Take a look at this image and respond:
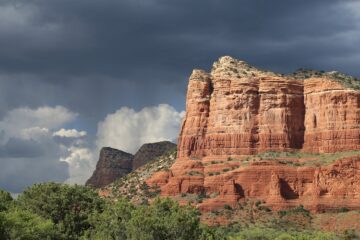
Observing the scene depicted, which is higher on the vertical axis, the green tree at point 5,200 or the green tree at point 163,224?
the green tree at point 5,200

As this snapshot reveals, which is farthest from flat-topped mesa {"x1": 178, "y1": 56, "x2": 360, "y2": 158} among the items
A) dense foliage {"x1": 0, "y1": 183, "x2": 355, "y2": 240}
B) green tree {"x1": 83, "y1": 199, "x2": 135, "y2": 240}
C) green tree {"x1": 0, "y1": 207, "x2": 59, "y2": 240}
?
green tree {"x1": 0, "y1": 207, "x2": 59, "y2": 240}

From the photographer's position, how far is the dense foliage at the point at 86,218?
95.6 metres

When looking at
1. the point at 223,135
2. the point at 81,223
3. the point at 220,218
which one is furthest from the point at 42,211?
the point at 223,135

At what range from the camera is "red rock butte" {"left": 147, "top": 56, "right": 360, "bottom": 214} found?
18225cm

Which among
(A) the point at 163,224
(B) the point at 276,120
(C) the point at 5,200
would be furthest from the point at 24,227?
(B) the point at 276,120


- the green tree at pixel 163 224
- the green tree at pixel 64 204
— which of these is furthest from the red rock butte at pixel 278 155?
the green tree at pixel 163 224

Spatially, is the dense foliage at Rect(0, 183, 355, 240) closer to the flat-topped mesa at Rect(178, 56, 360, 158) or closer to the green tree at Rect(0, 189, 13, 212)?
the green tree at Rect(0, 189, 13, 212)

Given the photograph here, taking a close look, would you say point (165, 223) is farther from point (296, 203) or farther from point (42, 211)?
point (296, 203)

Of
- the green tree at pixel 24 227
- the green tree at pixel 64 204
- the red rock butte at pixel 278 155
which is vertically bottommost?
the green tree at pixel 24 227

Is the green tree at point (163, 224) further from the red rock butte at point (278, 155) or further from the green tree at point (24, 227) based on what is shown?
the red rock butte at point (278, 155)

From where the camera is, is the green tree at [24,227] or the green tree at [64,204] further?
the green tree at [64,204]

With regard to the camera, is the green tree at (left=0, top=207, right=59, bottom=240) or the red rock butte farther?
the red rock butte

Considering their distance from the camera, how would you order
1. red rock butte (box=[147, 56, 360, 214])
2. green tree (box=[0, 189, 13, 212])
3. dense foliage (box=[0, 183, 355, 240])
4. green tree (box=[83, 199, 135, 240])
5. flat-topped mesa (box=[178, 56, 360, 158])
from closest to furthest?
dense foliage (box=[0, 183, 355, 240]) < green tree (box=[83, 199, 135, 240]) < green tree (box=[0, 189, 13, 212]) < red rock butte (box=[147, 56, 360, 214]) < flat-topped mesa (box=[178, 56, 360, 158])

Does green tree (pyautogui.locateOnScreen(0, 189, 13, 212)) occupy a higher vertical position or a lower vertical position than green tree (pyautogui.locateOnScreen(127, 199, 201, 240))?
higher
